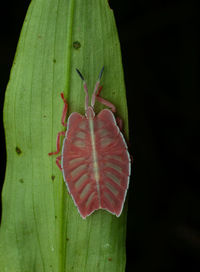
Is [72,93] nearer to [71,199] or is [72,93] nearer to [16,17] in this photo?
[71,199]

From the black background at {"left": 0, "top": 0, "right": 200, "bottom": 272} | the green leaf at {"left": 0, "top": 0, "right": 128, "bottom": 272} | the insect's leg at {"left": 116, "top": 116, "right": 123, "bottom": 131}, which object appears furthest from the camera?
the black background at {"left": 0, "top": 0, "right": 200, "bottom": 272}

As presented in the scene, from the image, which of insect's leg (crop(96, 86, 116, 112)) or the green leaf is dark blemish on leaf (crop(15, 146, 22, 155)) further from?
insect's leg (crop(96, 86, 116, 112))

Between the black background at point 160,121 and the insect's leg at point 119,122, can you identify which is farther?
the black background at point 160,121

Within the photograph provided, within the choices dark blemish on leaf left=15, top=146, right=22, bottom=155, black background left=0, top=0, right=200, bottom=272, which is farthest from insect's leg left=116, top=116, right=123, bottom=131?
black background left=0, top=0, right=200, bottom=272

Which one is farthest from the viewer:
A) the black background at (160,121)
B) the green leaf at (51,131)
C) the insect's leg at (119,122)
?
the black background at (160,121)

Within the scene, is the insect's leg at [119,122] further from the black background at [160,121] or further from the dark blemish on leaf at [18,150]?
the black background at [160,121]

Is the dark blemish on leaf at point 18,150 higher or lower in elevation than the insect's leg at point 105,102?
lower

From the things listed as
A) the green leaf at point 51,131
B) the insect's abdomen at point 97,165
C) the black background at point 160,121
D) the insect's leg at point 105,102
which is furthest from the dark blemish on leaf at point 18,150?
the black background at point 160,121
